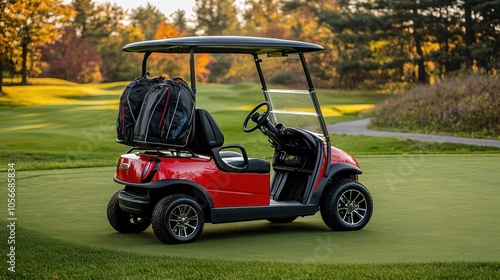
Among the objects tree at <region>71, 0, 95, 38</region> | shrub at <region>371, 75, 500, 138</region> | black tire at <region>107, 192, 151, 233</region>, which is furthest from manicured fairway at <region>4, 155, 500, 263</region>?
tree at <region>71, 0, 95, 38</region>

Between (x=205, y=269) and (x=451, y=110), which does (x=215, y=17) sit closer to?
(x=451, y=110)

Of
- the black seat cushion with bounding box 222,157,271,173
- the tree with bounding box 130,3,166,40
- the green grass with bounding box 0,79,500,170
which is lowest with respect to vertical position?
the green grass with bounding box 0,79,500,170

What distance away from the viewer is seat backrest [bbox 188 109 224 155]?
26.0 ft

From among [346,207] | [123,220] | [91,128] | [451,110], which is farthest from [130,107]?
[91,128]

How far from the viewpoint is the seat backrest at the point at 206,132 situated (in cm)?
792

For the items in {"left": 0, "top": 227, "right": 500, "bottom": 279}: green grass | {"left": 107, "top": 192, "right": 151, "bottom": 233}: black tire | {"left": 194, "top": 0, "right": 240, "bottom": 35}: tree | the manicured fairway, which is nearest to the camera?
{"left": 0, "top": 227, "right": 500, "bottom": 279}: green grass

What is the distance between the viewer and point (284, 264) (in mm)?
6723

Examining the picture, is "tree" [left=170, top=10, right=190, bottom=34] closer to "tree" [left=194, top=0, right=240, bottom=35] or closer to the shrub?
"tree" [left=194, top=0, right=240, bottom=35]

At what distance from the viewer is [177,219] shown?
25.7ft

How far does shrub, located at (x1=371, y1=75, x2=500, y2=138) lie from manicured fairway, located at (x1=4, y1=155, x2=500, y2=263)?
11.6m

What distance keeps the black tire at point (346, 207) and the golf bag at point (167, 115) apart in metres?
1.81

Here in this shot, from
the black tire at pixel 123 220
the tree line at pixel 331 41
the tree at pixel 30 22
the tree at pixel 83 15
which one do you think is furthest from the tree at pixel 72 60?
the black tire at pixel 123 220

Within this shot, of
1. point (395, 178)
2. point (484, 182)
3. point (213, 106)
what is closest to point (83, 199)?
point (395, 178)

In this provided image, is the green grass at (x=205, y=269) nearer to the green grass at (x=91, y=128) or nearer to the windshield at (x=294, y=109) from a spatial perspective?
the windshield at (x=294, y=109)
